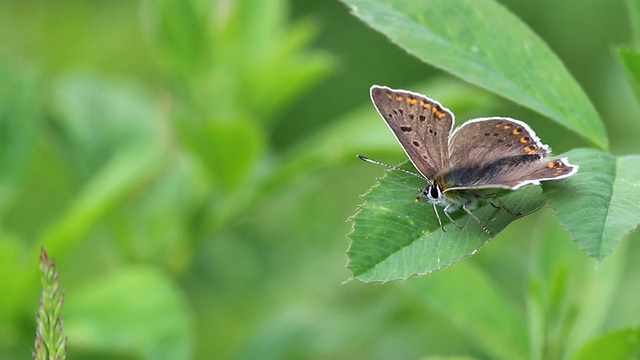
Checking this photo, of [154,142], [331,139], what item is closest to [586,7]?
[331,139]

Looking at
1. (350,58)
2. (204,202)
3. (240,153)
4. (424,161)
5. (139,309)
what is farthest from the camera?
(350,58)

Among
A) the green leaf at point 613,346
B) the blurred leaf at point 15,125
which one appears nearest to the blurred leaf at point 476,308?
the green leaf at point 613,346

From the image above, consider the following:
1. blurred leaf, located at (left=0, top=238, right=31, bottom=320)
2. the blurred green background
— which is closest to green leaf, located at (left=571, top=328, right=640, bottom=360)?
Answer: the blurred green background

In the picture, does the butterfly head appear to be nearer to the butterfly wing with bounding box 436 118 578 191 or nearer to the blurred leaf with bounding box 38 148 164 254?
the butterfly wing with bounding box 436 118 578 191

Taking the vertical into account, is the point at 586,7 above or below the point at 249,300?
above

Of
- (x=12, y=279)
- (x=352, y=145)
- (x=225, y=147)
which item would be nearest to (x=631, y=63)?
(x=352, y=145)

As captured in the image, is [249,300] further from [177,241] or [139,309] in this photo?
[139,309]
